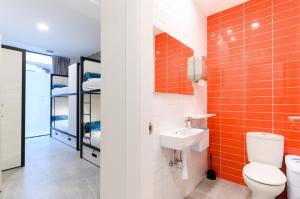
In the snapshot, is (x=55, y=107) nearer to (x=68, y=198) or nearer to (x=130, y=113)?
(x=68, y=198)

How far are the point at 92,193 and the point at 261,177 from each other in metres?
1.95

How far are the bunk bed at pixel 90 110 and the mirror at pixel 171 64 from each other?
1.66 metres

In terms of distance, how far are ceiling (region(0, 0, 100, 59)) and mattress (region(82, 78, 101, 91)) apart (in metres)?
1.16

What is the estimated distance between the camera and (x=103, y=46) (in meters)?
1.18

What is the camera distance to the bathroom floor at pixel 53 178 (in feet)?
6.68

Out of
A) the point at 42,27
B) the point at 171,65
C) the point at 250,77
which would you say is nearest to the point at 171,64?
→ the point at 171,65

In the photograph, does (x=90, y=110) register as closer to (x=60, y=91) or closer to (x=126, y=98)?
(x=60, y=91)

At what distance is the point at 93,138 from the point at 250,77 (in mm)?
2852

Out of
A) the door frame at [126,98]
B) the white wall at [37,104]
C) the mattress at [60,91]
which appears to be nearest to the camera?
the door frame at [126,98]

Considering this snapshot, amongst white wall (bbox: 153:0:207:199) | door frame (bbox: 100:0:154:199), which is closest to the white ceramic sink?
white wall (bbox: 153:0:207:199)

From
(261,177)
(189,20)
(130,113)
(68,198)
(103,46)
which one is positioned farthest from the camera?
(189,20)

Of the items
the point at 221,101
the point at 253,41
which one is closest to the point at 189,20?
the point at 253,41

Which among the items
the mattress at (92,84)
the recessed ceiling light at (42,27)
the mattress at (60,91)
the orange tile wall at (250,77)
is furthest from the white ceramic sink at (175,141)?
the mattress at (60,91)

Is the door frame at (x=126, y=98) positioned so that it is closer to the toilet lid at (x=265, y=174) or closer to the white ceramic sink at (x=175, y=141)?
the white ceramic sink at (x=175, y=141)
